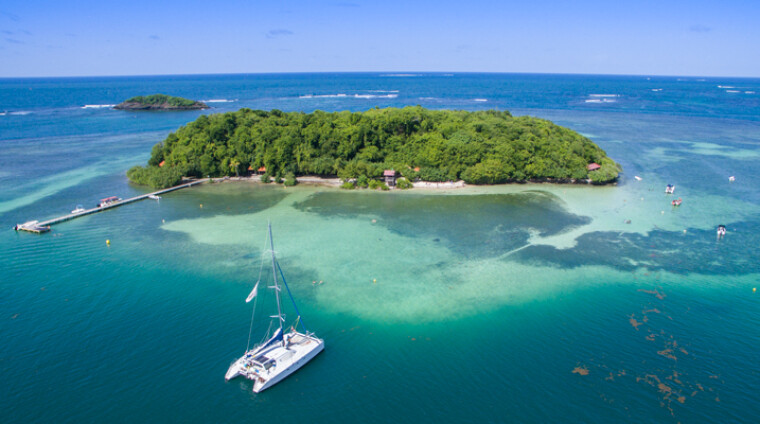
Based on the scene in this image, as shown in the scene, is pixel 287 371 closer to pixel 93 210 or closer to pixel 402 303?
pixel 402 303

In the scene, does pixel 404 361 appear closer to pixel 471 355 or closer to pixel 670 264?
pixel 471 355

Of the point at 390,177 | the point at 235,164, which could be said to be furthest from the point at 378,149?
the point at 235,164

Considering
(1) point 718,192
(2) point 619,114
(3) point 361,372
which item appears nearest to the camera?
(3) point 361,372

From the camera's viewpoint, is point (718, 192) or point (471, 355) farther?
point (718, 192)

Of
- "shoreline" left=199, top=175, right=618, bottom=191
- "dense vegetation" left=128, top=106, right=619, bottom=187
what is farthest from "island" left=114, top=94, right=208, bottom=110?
"shoreline" left=199, top=175, right=618, bottom=191

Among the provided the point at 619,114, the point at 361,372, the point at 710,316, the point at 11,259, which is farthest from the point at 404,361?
the point at 619,114

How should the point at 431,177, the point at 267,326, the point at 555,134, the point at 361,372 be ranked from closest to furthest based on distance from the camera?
the point at 361,372
the point at 267,326
the point at 431,177
the point at 555,134
